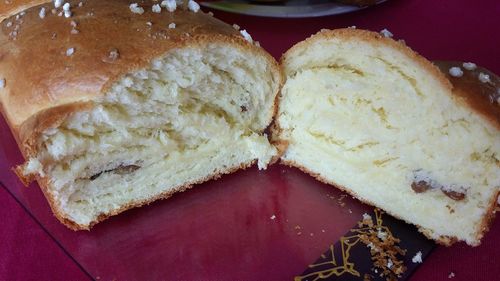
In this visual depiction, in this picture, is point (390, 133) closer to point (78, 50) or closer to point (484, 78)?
point (484, 78)

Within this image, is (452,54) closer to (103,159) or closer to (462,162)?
(462,162)

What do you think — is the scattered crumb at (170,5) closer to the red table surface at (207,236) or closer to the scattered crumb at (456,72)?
the red table surface at (207,236)

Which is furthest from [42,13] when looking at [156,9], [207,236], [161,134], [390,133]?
[390,133]

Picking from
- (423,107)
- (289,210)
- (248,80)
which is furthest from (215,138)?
(423,107)

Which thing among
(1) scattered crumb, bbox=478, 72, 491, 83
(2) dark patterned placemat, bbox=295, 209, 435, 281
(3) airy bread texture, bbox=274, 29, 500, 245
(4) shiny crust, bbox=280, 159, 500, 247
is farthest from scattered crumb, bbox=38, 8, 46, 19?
(1) scattered crumb, bbox=478, 72, 491, 83

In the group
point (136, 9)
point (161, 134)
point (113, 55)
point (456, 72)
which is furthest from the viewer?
point (161, 134)
